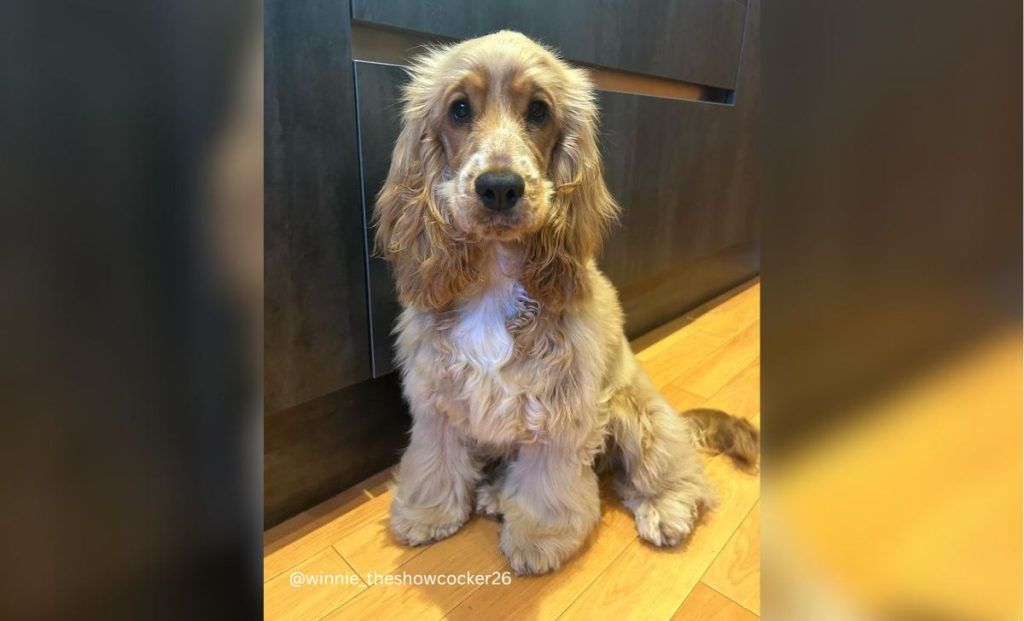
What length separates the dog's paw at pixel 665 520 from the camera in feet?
3.99

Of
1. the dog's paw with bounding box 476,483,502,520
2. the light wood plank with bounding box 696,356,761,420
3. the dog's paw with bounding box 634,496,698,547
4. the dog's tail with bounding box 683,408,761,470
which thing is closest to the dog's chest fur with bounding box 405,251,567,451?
the dog's paw with bounding box 476,483,502,520

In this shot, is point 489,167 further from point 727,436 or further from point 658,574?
point 727,436

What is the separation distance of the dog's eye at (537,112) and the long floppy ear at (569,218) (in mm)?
44

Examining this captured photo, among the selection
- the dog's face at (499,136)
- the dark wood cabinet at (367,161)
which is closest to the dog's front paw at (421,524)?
the dark wood cabinet at (367,161)

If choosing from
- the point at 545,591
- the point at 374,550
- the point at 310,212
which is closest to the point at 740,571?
the point at 545,591

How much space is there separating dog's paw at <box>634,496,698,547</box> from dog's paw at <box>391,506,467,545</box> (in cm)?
45

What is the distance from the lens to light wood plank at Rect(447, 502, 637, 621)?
1063 mm

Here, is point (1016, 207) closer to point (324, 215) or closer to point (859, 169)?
point (859, 169)

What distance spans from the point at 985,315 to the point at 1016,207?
5 cm

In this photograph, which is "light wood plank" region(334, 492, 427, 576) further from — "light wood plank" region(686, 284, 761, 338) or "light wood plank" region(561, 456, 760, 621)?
"light wood plank" region(686, 284, 761, 338)

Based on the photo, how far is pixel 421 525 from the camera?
1239 mm

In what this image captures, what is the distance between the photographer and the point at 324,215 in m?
1.11

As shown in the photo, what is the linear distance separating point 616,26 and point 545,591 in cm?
146

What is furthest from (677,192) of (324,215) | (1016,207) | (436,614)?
(1016,207)
